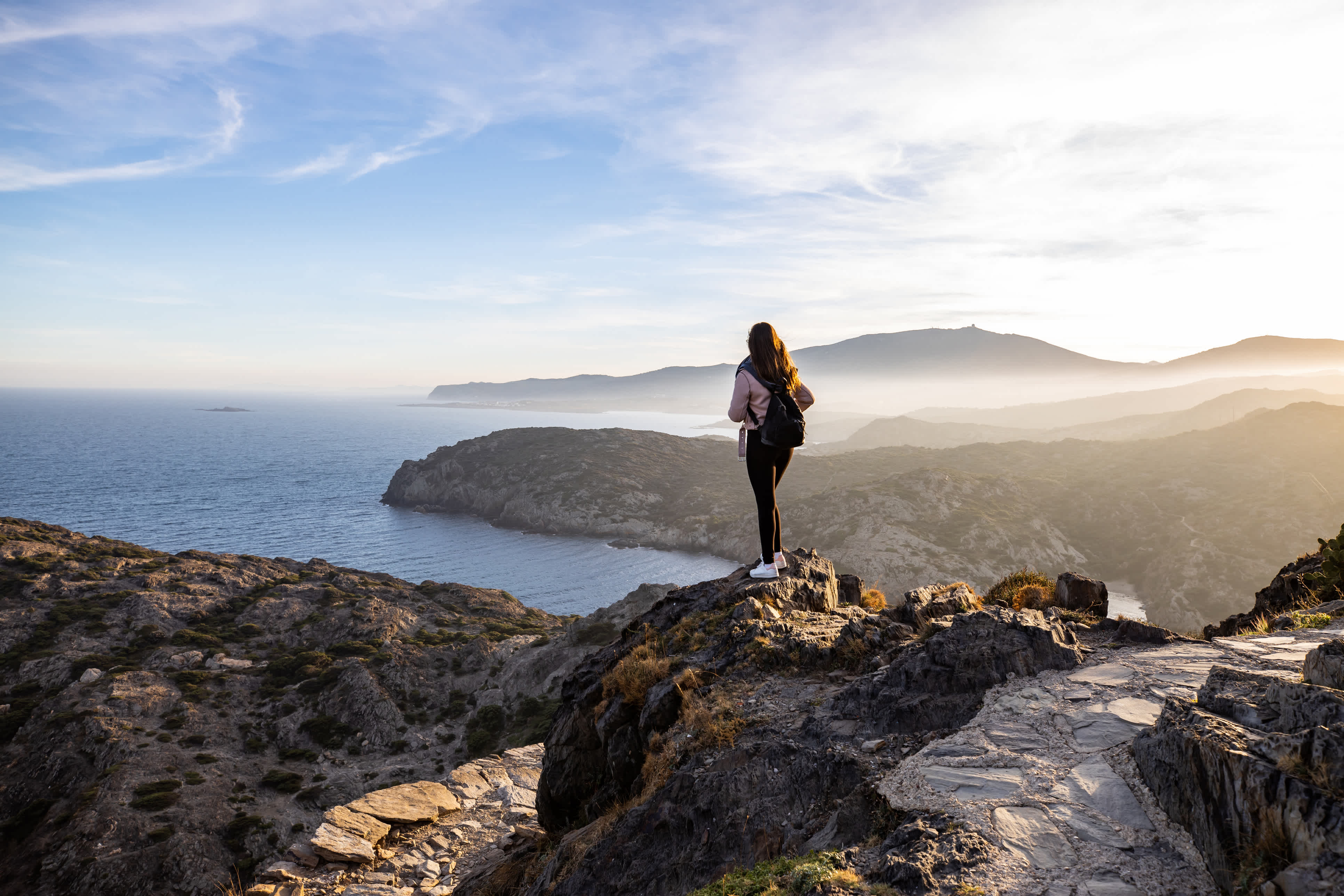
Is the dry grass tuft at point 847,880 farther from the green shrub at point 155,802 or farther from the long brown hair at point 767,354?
the green shrub at point 155,802

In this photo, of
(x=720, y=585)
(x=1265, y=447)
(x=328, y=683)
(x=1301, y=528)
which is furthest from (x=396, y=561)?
(x=1265, y=447)

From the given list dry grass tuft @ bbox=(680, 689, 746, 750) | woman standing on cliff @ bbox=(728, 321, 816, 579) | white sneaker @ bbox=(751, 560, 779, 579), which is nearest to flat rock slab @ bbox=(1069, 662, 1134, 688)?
dry grass tuft @ bbox=(680, 689, 746, 750)

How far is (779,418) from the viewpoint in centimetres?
903

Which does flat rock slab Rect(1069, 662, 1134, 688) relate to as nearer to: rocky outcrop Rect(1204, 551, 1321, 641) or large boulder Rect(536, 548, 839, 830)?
rocky outcrop Rect(1204, 551, 1321, 641)

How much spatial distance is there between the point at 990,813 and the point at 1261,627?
6.49 metres

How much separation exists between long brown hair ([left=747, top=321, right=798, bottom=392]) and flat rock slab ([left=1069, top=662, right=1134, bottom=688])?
17.0 feet

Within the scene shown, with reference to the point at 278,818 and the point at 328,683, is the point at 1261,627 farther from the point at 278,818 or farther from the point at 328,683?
the point at 328,683

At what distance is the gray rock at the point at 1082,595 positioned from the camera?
10.5m

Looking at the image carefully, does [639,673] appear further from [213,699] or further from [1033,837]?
[213,699]

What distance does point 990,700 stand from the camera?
23.6ft

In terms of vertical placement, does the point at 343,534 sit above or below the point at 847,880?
below

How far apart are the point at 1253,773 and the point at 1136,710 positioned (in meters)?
2.75

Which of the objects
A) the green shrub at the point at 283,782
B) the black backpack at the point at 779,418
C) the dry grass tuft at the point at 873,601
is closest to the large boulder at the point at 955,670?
the black backpack at the point at 779,418

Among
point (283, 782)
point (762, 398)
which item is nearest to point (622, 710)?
point (762, 398)
